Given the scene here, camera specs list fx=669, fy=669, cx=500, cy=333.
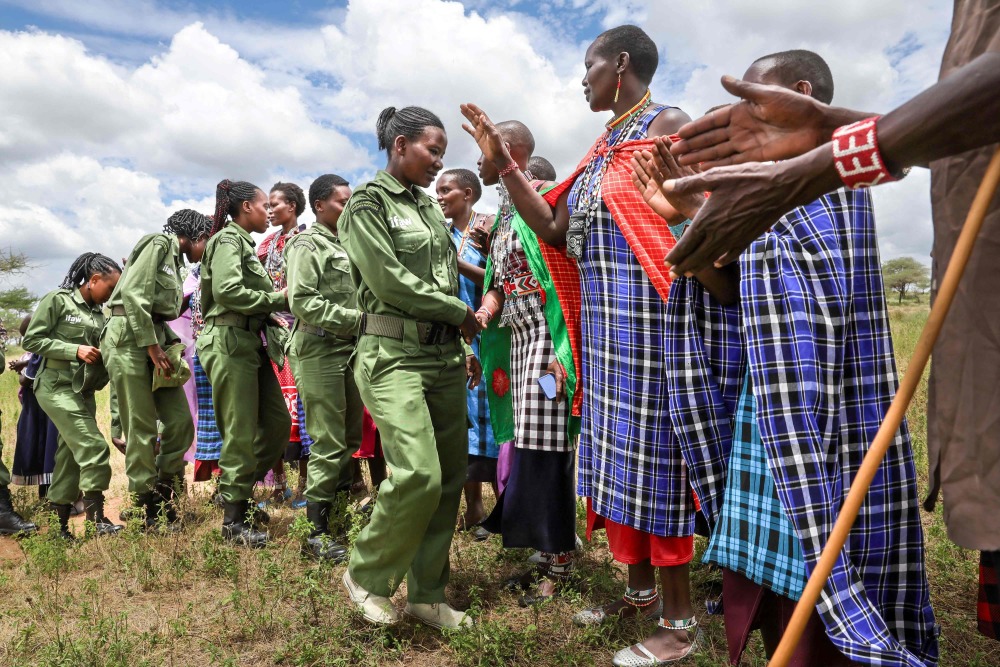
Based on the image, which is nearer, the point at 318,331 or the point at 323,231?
the point at 318,331

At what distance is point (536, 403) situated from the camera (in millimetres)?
3164

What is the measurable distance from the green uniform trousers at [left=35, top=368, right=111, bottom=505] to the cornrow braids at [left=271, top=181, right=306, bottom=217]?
7.19ft

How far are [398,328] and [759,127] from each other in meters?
1.85

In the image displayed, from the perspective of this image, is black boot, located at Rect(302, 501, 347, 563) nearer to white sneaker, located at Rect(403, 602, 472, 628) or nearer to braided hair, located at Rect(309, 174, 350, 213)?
white sneaker, located at Rect(403, 602, 472, 628)

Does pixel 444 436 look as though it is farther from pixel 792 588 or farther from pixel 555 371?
pixel 792 588

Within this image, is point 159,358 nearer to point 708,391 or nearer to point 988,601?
point 708,391

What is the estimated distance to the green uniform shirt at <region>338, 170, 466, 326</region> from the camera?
9.46 ft

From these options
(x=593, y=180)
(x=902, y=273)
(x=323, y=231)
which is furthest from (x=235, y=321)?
(x=902, y=273)

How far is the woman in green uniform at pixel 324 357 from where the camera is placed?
4.20 meters

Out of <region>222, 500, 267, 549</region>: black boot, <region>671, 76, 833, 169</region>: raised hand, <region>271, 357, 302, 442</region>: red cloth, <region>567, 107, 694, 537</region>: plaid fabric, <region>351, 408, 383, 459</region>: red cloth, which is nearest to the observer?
<region>671, 76, 833, 169</region>: raised hand

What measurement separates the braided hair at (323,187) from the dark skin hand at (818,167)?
3737mm

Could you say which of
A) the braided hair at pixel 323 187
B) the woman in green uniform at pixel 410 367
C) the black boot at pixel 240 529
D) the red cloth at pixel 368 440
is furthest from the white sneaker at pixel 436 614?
the braided hair at pixel 323 187

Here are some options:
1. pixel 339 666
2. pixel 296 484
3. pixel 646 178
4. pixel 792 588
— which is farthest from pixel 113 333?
pixel 792 588

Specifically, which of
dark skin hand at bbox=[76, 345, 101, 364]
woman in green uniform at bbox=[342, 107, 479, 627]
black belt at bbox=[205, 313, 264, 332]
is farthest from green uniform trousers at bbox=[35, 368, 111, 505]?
woman in green uniform at bbox=[342, 107, 479, 627]
